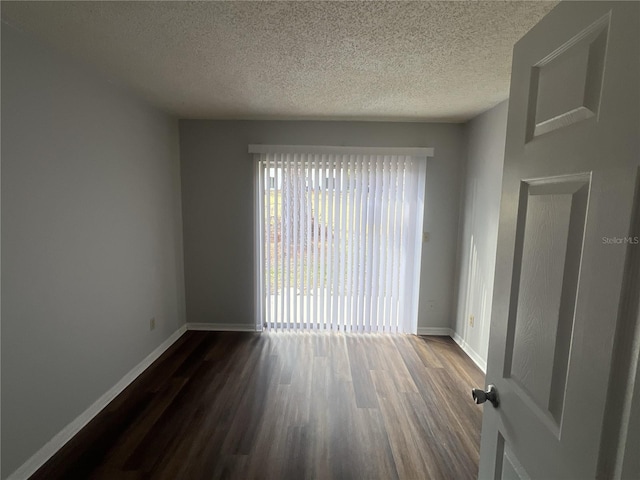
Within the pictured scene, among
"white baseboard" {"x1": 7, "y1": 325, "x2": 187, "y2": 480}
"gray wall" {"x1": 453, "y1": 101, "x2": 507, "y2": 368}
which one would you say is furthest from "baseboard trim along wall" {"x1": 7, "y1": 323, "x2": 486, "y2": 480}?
"gray wall" {"x1": 453, "y1": 101, "x2": 507, "y2": 368}

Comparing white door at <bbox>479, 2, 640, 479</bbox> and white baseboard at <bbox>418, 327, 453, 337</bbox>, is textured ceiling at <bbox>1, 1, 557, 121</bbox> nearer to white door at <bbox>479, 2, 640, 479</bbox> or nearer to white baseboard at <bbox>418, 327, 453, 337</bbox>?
white door at <bbox>479, 2, 640, 479</bbox>

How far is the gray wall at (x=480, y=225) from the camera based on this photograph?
2.46 m

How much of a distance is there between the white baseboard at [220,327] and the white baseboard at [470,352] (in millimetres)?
2267

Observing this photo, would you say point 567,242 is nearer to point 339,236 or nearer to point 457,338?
point 339,236

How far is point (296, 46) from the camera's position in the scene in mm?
1592

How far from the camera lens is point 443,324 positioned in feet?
10.8

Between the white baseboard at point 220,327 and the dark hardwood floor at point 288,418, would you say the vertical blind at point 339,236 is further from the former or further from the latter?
the dark hardwood floor at point 288,418

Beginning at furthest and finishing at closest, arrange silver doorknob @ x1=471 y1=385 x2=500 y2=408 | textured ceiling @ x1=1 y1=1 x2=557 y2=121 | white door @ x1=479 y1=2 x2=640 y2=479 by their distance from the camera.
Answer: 1. textured ceiling @ x1=1 y1=1 x2=557 y2=121
2. silver doorknob @ x1=471 y1=385 x2=500 y2=408
3. white door @ x1=479 y1=2 x2=640 y2=479

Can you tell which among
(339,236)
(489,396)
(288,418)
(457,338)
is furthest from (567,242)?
(457,338)

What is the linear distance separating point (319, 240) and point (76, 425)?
7.59 feet

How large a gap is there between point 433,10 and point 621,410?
60.8 inches

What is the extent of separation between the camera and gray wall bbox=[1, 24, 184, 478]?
142cm

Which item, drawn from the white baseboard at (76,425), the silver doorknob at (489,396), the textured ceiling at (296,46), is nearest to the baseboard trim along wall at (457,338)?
the silver doorknob at (489,396)

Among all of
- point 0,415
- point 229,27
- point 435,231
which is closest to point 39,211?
point 0,415
